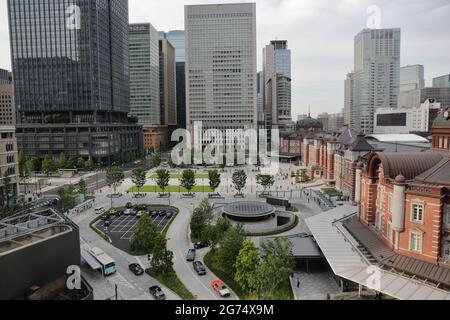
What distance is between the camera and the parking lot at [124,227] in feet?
134

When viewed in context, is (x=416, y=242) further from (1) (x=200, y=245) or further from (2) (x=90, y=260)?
(2) (x=90, y=260)

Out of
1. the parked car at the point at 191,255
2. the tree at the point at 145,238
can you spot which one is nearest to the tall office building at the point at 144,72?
the tree at the point at 145,238

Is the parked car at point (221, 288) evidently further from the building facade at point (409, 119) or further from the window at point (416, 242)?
the building facade at point (409, 119)

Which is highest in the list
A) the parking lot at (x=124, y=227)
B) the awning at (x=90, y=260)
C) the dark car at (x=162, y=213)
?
the awning at (x=90, y=260)

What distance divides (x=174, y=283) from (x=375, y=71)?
626 feet

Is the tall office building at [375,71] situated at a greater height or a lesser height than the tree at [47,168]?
greater

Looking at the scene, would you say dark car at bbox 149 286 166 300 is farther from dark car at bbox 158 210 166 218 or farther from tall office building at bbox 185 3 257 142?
tall office building at bbox 185 3 257 142

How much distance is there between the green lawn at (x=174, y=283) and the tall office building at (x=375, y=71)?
579 feet

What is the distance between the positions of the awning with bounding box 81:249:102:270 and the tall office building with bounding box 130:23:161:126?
494ft

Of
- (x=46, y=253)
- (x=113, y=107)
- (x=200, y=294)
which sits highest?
(x=113, y=107)

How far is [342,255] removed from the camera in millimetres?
29250

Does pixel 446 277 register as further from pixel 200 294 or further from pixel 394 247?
pixel 200 294
